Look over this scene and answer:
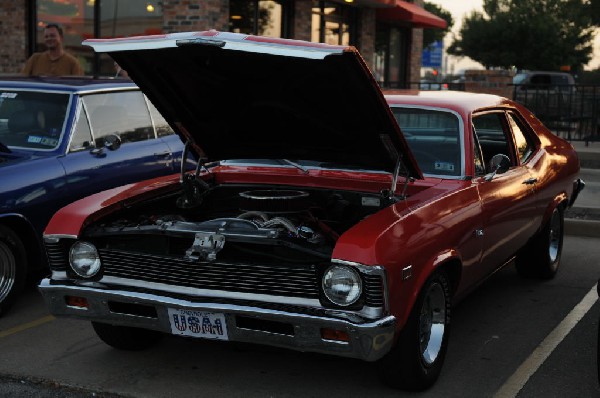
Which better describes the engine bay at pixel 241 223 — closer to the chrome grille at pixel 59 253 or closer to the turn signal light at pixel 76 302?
the chrome grille at pixel 59 253

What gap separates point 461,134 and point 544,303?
171 cm

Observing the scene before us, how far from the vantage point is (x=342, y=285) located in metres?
4.22

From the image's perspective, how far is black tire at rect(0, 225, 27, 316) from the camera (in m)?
6.05

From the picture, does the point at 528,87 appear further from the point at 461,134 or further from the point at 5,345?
the point at 5,345

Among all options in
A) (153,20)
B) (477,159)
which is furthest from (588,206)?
(153,20)

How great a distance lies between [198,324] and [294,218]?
3.14ft

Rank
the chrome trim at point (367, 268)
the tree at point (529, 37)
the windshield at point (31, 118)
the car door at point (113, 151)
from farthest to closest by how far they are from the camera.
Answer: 1. the tree at point (529, 37)
2. the windshield at point (31, 118)
3. the car door at point (113, 151)
4. the chrome trim at point (367, 268)

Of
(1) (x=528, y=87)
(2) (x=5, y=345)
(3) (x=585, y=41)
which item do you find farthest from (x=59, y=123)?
(3) (x=585, y=41)

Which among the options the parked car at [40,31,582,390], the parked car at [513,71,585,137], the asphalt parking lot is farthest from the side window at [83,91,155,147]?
the parked car at [513,71,585,137]

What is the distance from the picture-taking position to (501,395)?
15.4ft

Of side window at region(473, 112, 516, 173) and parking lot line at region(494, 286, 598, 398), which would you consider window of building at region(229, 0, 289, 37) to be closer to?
side window at region(473, 112, 516, 173)

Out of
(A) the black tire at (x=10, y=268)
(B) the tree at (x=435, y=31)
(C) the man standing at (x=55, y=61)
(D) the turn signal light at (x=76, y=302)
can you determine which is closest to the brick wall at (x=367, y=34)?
(C) the man standing at (x=55, y=61)

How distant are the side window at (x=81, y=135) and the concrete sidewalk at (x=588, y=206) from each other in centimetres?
522

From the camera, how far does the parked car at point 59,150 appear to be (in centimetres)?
614
